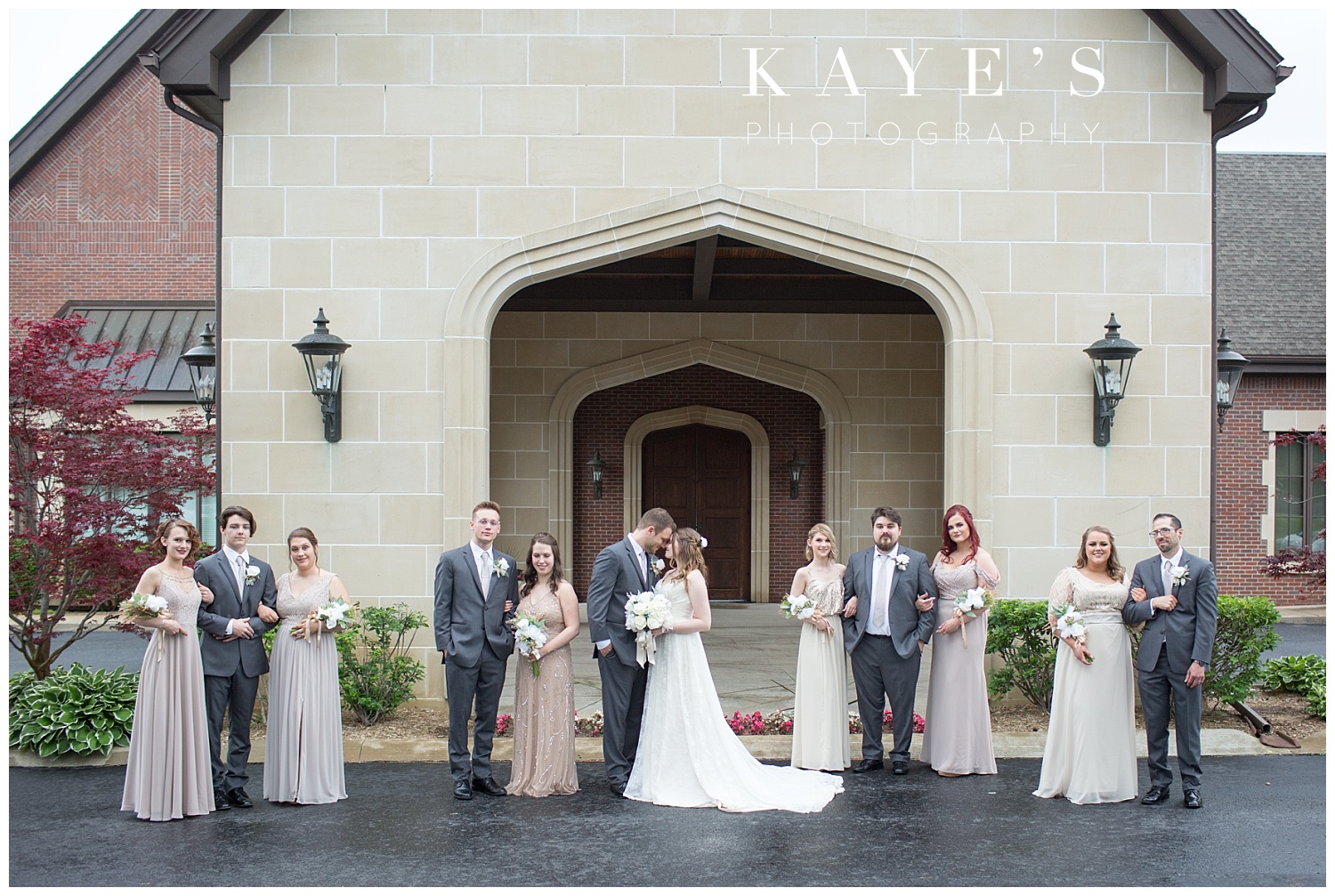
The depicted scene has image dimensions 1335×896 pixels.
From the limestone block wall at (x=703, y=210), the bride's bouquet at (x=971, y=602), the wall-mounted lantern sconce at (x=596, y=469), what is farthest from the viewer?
the wall-mounted lantern sconce at (x=596, y=469)

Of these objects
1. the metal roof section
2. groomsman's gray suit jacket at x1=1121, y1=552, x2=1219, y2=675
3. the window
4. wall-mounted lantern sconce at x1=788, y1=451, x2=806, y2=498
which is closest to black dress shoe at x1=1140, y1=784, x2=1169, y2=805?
groomsman's gray suit jacket at x1=1121, y1=552, x2=1219, y2=675

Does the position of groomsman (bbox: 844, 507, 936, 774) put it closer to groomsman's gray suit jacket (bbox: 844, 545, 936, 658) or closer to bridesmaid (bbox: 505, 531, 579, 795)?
groomsman's gray suit jacket (bbox: 844, 545, 936, 658)

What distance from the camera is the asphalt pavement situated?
5.53 metres

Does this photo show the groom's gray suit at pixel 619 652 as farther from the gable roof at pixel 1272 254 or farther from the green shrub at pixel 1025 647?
the gable roof at pixel 1272 254

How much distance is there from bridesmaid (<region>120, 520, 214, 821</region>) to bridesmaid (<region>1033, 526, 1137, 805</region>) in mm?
4817

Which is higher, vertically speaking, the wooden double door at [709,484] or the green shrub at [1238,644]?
the wooden double door at [709,484]

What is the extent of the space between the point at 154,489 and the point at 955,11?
8858 mm

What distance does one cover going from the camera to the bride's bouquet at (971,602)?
749 cm

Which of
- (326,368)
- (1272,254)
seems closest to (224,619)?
(326,368)

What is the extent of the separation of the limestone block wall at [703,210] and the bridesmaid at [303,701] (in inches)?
100

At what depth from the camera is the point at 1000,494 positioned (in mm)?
9711

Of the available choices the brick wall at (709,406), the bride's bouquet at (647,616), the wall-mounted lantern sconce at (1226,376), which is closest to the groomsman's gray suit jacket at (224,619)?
the bride's bouquet at (647,616)


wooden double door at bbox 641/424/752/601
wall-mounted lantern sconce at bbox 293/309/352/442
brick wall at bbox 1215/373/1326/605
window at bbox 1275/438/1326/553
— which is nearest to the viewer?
wall-mounted lantern sconce at bbox 293/309/352/442

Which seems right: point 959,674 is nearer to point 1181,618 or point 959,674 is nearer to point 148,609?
point 1181,618
